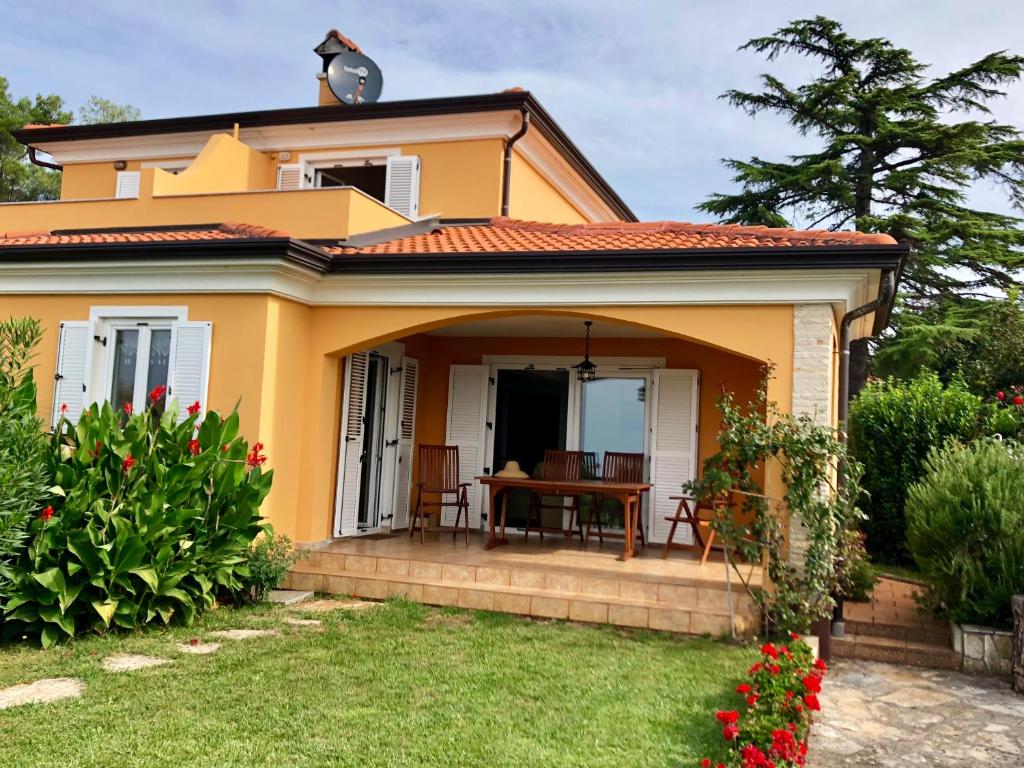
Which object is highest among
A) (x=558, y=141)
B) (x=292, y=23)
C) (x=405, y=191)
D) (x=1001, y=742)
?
(x=292, y=23)

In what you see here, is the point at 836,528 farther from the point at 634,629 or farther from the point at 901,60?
the point at 901,60

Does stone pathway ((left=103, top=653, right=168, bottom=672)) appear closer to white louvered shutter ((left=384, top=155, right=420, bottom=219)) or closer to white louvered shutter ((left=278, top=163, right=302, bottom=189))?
white louvered shutter ((left=384, top=155, right=420, bottom=219))

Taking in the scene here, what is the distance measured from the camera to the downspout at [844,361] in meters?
7.68

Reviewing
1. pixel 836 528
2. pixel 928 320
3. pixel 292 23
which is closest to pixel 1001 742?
pixel 836 528

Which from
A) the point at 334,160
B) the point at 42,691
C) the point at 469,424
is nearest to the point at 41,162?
the point at 334,160

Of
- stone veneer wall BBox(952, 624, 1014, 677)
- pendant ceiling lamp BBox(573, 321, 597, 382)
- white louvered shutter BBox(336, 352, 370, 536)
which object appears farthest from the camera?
→ pendant ceiling lamp BBox(573, 321, 597, 382)

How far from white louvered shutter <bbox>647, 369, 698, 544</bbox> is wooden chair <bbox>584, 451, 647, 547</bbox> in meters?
0.38

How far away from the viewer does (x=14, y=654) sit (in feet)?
20.1

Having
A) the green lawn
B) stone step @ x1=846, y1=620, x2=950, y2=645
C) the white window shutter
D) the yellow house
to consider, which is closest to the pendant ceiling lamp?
the yellow house

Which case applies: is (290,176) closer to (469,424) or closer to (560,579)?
(469,424)

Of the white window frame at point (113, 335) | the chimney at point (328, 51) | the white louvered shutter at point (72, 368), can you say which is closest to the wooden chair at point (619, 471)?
the white window frame at point (113, 335)

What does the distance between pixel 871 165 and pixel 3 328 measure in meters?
22.1

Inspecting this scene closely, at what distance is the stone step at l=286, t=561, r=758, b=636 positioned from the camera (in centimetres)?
739

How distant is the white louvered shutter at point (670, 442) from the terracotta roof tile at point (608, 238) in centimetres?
200
